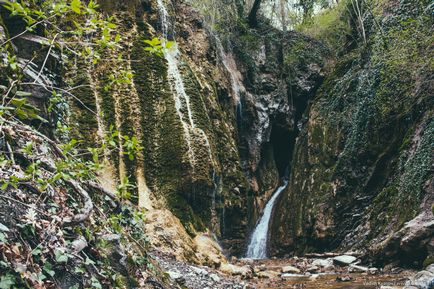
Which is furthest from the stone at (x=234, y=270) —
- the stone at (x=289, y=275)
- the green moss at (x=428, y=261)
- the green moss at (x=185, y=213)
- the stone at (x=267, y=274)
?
the green moss at (x=428, y=261)

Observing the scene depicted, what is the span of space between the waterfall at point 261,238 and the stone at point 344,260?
433cm

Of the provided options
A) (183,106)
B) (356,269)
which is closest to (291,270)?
(356,269)

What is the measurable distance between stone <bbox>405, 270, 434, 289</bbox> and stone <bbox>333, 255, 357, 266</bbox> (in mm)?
4128

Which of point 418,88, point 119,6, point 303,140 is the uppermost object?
point 119,6

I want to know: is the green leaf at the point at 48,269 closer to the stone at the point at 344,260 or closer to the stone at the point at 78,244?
the stone at the point at 78,244

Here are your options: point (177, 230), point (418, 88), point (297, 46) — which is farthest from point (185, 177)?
point (297, 46)

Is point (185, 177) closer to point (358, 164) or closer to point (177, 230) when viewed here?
point (177, 230)

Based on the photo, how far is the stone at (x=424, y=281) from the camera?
19.2 ft

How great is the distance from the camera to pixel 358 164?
1313cm

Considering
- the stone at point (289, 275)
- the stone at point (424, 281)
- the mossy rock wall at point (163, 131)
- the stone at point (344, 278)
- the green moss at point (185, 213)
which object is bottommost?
the stone at point (289, 275)

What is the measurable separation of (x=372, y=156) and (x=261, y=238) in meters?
5.36

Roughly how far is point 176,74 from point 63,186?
927 cm

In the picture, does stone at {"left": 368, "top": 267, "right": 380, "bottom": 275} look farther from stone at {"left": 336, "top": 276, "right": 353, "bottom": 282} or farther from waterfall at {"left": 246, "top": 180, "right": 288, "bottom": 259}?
waterfall at {"left": 246, "top": 180, "right": 288, "bottom": 259}

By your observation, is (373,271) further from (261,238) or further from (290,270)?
(261,238)
